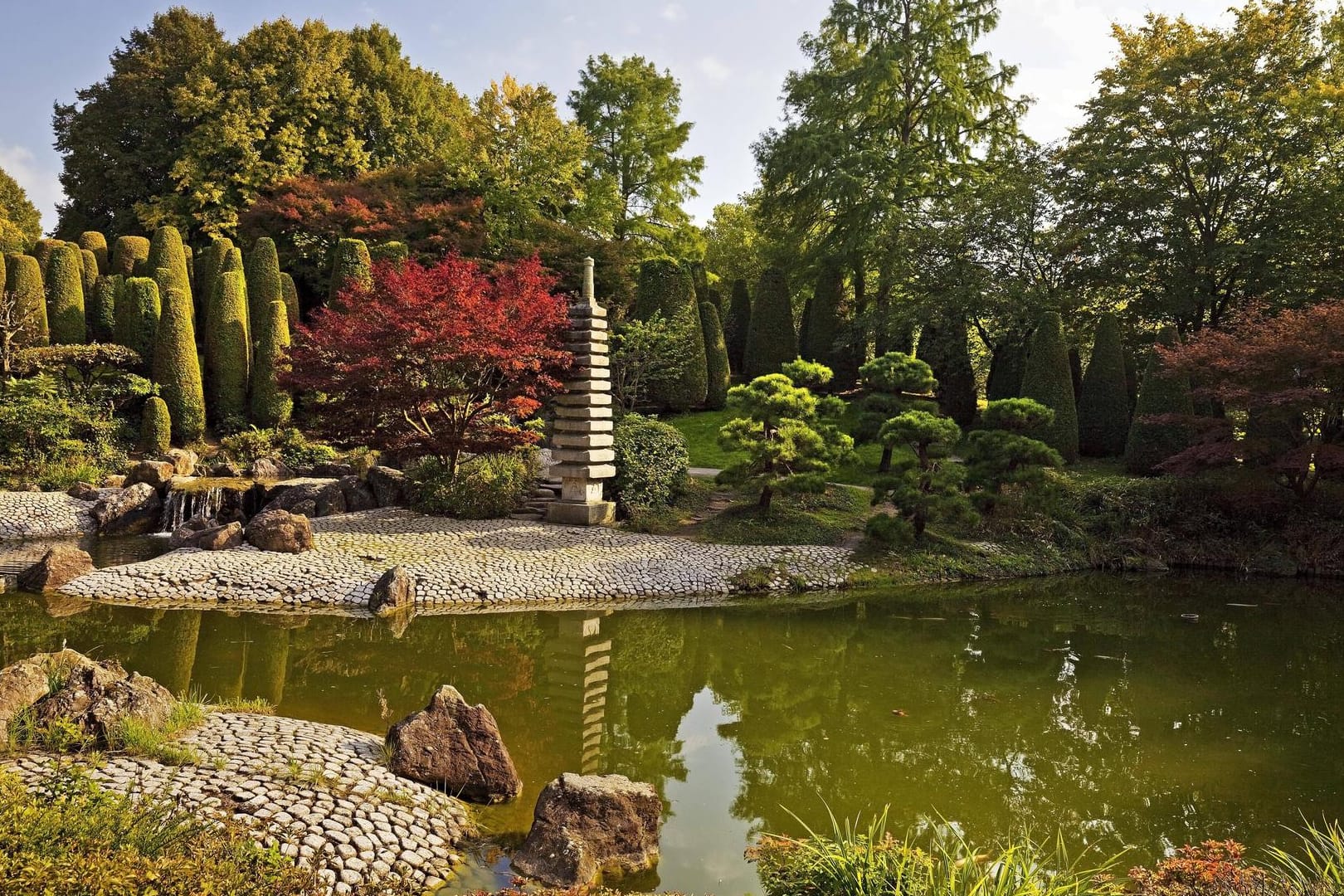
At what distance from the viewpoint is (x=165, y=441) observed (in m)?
18.2

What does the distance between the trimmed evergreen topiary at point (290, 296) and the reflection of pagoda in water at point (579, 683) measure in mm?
15634

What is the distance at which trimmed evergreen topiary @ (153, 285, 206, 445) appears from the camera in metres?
18.8

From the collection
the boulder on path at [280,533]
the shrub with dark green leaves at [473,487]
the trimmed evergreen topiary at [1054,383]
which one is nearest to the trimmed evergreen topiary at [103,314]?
the shrub with dark green leaves at [473,487]

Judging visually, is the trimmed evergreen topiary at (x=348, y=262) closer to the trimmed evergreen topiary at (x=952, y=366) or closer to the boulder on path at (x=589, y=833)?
the trimmed evergreen topiary at (x=952, y=366)

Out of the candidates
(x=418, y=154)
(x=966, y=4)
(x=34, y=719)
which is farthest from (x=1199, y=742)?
(x=418, y=154)

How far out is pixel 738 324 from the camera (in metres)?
28.2

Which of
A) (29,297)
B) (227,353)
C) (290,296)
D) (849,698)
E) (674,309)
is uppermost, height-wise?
(290,296)

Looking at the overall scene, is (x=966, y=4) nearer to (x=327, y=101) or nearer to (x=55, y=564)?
(x=327, y=101)

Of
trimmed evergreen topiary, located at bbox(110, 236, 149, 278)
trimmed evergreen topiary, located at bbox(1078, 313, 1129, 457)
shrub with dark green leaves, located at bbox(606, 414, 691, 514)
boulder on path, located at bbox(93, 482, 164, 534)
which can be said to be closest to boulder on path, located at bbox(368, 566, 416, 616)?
shrub with dark green leaves, located at bbox(606, 414, 691, 514)

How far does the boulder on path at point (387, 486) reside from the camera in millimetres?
14438

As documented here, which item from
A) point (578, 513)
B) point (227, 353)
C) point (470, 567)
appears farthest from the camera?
point (227, 353)

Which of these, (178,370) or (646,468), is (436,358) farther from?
(178,370)

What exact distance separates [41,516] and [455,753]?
504 inches

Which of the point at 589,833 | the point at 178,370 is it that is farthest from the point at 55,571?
the point at 178,370
